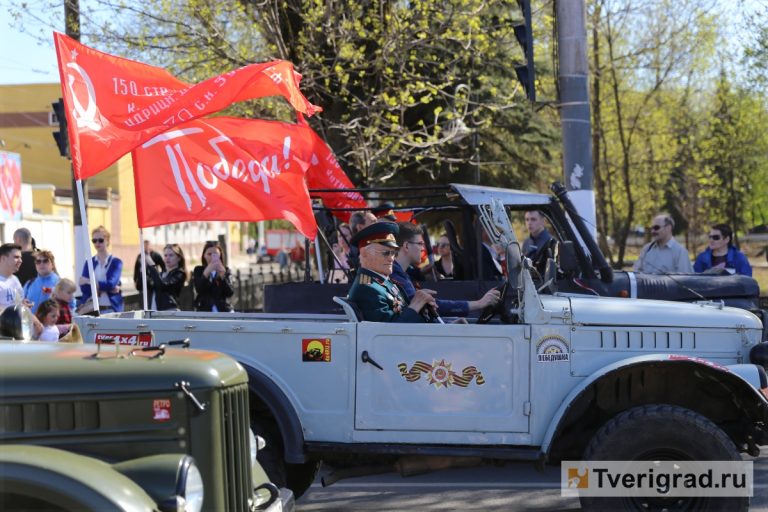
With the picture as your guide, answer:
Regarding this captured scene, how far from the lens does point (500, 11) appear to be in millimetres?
20891

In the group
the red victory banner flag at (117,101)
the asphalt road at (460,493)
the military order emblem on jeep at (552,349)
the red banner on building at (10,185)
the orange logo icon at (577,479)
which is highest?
the red banner on building at (10,185)

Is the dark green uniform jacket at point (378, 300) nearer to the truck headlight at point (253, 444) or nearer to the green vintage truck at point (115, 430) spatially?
the truck headlight at point (253, 444)

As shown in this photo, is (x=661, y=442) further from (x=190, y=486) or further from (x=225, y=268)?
(x=225, y=268)

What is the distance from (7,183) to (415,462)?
91.9 ft

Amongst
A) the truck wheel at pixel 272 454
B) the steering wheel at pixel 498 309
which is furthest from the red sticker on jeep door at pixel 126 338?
the steering wheel at pixel 498 309

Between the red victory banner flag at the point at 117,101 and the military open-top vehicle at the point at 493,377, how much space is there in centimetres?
164

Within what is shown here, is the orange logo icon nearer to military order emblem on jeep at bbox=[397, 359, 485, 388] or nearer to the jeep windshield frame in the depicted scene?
military order emblem on jeep at bbox=[397, 359, 485, 388]

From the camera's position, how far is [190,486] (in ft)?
12.4

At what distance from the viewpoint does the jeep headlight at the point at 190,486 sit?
3.73 m

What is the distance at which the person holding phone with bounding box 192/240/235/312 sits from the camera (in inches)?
483

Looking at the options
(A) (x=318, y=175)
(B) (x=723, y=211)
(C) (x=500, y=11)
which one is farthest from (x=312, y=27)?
(B) (x=723, y=211)

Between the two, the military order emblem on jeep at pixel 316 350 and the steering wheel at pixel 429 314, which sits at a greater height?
the steering wheel at pixel 429 314

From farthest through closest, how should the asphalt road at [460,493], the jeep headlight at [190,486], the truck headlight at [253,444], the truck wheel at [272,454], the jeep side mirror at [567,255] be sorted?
1. the asphalt road at [460,493]
2. the jeep side mirror at [567,255]
3. the truck wheel at [272,454]
4. the truck headlight at [253,444]
5. the jeep headlight at [190,486]

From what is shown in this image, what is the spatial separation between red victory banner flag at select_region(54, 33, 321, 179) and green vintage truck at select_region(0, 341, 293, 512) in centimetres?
326
